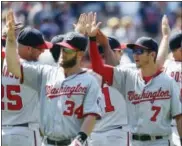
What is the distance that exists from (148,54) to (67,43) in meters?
1.32

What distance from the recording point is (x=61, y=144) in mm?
9922

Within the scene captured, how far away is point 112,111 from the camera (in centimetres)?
1157

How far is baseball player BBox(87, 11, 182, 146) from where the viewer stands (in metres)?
10.8

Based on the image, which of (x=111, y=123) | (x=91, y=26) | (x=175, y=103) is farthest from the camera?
(x=111, y=123)

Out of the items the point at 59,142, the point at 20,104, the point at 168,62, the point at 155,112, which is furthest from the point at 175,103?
the point at 168,62

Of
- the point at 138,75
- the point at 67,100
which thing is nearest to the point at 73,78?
the point at 67,100

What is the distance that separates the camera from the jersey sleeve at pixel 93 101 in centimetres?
977

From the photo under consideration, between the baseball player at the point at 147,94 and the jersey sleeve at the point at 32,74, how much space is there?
2.57 ft

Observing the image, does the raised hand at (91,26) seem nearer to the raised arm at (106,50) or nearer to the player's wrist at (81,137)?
the raised arm at (106,50)

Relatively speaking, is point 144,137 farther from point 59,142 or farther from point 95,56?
point 59,142

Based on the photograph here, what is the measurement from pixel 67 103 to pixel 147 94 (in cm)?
132

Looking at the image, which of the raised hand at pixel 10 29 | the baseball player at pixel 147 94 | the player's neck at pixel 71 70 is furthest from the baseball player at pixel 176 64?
the raised hand at pixel 10 29

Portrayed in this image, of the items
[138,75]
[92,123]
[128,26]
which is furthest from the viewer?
[128,26]

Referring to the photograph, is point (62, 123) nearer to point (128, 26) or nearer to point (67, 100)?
point (67, 100)
